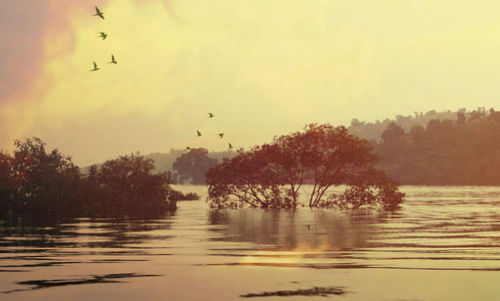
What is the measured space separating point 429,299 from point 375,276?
3.29m

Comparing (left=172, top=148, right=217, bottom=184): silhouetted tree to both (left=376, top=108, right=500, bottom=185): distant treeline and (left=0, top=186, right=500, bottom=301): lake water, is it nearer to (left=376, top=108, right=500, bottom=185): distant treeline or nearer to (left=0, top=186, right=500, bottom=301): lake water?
(left=376, top=108, right=500, bottom=185): distant treeline

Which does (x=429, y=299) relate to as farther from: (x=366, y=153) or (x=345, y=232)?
(x=366, y=153)

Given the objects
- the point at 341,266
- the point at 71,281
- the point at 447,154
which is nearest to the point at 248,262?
the point at 341,266

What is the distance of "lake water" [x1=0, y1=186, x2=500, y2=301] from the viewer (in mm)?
15438

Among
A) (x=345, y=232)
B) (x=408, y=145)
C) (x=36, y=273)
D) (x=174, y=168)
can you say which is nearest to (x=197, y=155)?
(x=174, y=168)

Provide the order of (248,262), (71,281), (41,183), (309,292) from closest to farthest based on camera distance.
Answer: (309,292) → (71,281) → (248,262) → (41,183)

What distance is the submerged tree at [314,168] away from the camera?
57.7m

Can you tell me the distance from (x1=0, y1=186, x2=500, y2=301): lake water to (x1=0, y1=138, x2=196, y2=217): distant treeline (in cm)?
1793

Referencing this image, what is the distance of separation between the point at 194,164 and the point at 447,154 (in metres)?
55.6

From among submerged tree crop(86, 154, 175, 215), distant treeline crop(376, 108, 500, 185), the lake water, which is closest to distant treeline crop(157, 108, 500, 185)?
distant treeline crop(376, 108, 500, 185)

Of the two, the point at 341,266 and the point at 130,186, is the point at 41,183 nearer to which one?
the point at 130,186

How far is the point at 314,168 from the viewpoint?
58.8 metres

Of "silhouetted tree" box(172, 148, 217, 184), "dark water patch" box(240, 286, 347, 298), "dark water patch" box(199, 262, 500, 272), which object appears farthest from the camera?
"silhouetted tree" box(172, 148, 217, 184)

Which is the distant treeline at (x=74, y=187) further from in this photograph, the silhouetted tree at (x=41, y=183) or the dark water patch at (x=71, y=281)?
the dark water patch at (x=71, y=281)
